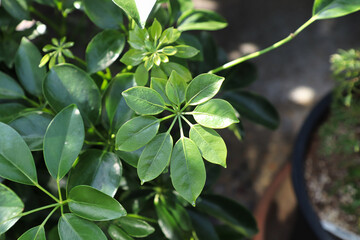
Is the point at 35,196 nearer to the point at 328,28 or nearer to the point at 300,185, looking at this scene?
the point at 300,185

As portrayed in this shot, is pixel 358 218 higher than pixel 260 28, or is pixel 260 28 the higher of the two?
pixel 260 28

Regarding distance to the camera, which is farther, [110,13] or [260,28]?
[260,28]

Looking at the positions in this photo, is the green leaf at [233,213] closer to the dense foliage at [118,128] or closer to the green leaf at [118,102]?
the dense foliage at [118,128]

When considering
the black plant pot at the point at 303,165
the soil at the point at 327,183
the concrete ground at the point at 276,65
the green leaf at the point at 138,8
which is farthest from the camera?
the concrete ground at the point at 276,65

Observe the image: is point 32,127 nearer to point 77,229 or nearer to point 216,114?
point 77,229

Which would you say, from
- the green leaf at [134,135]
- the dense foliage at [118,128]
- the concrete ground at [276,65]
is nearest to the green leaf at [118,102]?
the dense foliage at [118,128]

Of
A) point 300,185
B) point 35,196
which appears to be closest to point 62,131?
point 35,196

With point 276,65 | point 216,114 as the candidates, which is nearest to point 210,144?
point 216,114

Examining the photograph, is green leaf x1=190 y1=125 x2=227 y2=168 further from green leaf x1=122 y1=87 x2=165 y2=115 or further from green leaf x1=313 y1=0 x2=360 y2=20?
green leaf x1=313 y1=0 x2=360 y2=20
